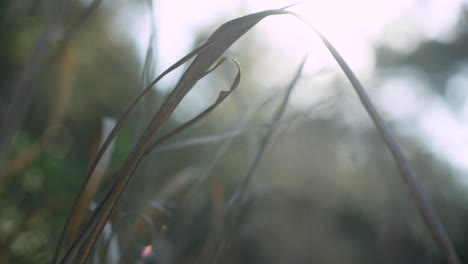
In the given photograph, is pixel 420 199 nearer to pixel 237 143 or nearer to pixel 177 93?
pixel 177 93

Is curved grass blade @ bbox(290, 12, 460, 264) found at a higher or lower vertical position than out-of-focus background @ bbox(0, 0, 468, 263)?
higher

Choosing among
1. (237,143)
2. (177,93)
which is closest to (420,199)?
(177,93)

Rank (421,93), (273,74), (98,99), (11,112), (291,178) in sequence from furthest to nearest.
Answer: (98,99), (421,93), (291,178), (273,74), (11,112)

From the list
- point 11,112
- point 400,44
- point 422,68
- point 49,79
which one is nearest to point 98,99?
point 49,79

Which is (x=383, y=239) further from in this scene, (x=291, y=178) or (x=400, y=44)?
(x=400, y=44)
